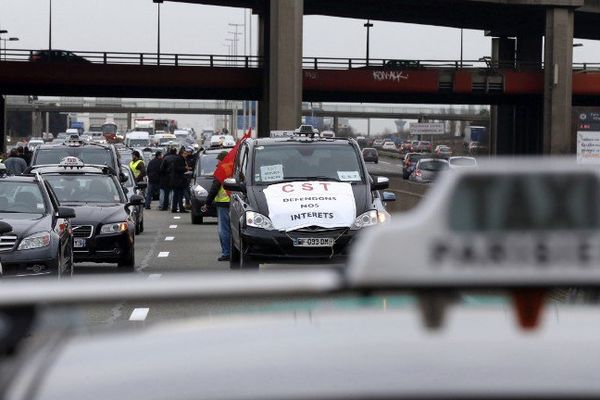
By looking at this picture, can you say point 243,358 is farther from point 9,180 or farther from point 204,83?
point 204,83

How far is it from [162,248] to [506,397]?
2385cm

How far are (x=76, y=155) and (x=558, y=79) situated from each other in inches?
1989

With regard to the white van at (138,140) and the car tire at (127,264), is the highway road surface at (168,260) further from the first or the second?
the white van at (138,140)

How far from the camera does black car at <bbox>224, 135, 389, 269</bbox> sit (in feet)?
59.1

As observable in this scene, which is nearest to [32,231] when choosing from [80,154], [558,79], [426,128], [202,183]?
[80,154]

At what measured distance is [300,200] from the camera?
59.8ft

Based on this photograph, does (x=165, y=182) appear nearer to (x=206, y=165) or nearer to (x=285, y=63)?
(x=206, y=165)

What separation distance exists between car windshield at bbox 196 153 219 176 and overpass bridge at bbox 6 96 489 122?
12043cm

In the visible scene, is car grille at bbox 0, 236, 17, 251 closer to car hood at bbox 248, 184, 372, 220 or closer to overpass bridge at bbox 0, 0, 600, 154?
car hood at bbox 248, 184, 372, 220

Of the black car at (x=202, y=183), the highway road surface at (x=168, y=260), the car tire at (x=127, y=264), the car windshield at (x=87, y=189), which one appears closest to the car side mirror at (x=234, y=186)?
the highway road surface at (x=168, y=260)

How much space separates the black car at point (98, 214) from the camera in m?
20.0

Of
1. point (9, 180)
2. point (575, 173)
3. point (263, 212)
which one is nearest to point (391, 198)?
point (263, 212)

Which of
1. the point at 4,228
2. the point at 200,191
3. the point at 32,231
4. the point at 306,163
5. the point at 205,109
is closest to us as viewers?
the point at 4,228

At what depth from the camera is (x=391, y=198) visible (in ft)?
65.9
